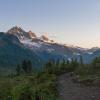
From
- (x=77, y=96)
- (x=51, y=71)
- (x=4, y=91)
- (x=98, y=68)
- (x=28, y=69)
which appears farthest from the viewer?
(x=28, y=69)

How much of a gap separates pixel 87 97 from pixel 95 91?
3589 millimetres

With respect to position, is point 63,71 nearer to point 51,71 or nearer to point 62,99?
point 51,71

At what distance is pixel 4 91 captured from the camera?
98.1 ft

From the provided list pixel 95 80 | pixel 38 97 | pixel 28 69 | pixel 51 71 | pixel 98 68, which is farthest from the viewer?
pixel 28 69

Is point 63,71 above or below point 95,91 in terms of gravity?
above

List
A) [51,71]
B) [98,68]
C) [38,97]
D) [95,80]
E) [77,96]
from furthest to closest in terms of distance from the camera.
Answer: [51,71], [98,68], [95,80], [77,96], [38,97]

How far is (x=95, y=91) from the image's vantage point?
30.4 meters

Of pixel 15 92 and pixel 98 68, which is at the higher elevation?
pixel 98 68

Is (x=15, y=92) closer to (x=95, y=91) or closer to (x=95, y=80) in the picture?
(x=95, y=91)

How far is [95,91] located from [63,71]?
4335 cm

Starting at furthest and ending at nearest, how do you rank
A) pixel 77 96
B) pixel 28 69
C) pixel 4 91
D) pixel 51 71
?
pixel 28 69 → pixel 51 71 → pixel 4 91 → pixel 77 96

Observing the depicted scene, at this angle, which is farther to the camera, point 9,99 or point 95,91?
point 95,91

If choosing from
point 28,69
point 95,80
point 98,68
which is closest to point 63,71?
point 98,68

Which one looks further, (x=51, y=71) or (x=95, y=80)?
(x=51, y=71)
